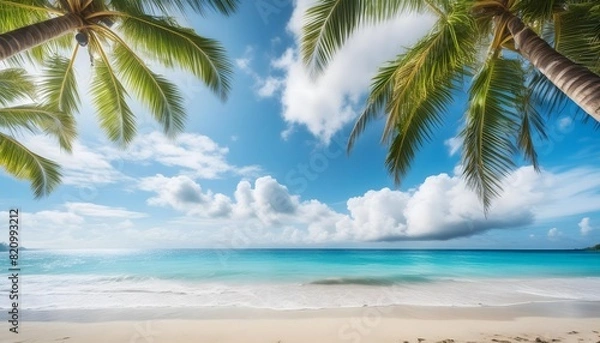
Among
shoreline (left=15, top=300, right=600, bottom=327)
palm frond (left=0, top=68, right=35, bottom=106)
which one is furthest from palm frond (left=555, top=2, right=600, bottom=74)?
palm frond (left=0, top=68, right=35, bottom=106)

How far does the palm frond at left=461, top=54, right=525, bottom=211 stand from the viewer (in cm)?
427

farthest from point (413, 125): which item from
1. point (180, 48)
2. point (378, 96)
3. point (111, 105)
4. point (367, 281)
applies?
point (367, 281)

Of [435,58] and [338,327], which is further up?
[435,58]

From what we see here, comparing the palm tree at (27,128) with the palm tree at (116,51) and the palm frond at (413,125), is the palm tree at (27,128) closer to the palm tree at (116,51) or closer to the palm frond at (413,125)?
the palm tree at (116,51)

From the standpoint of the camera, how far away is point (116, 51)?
535 centimetres

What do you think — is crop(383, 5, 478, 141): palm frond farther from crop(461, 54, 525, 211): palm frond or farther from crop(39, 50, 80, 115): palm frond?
crop(39, 50, 80, 115): palm frond

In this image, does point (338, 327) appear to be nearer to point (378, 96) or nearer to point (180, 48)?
point (378, 96)

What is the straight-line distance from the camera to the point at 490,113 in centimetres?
446

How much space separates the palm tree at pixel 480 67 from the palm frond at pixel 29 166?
7.44 m

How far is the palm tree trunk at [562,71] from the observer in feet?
7.85

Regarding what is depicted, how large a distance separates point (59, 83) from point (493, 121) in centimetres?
844

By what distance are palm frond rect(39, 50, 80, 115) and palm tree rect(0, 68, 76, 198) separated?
0.84ft

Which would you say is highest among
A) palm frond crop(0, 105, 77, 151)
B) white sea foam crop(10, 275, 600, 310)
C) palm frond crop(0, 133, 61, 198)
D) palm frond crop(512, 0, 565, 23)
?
palm frond crop(512, 0, 565, 23)

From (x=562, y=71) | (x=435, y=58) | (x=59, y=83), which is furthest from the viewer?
(x=59, y=83)
